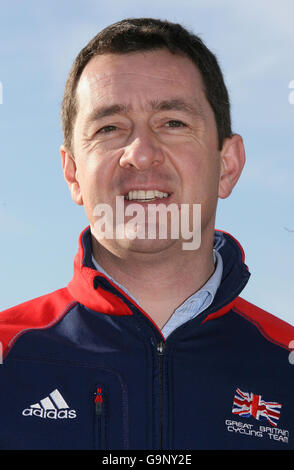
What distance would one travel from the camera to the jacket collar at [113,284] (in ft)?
15.7

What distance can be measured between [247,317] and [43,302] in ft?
5.39

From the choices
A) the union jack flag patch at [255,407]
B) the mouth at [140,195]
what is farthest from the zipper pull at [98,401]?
the mouth at [140,195]

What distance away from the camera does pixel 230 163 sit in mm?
5547

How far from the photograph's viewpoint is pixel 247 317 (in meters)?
5.34

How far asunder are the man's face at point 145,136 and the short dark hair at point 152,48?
0.34 feet

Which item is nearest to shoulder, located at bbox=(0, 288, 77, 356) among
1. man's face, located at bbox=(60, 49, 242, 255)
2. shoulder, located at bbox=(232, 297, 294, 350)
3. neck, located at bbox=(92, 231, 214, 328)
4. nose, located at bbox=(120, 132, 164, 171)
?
neck, located at bbox=(92, 231, 214, 328)

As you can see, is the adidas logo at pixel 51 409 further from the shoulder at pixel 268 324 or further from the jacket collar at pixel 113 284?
the shoulder at pixel 268 324

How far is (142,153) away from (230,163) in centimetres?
120

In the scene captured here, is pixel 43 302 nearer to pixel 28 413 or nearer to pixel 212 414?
pixel 28 413

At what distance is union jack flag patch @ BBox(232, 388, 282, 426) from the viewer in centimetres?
→ 468

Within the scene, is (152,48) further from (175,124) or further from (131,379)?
(131,379)

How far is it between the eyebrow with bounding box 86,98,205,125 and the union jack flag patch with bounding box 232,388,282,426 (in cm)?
210

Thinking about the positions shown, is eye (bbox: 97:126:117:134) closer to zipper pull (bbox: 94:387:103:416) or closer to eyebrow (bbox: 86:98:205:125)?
eyebrow (bbox: 86:98:205:125)
